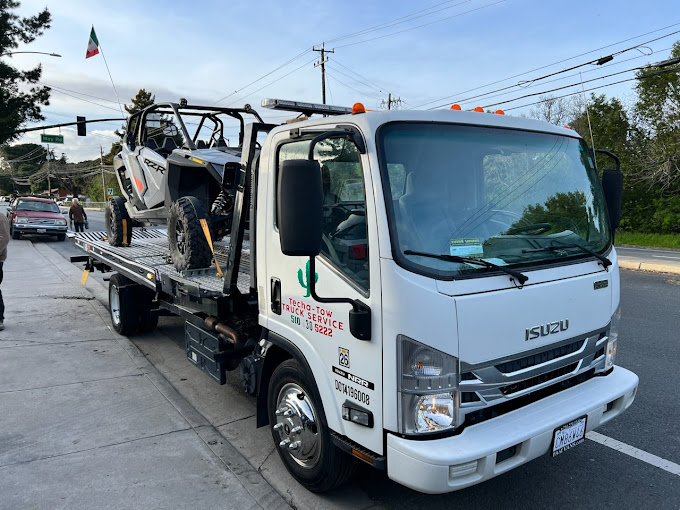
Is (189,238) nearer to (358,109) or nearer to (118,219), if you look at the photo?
(358,109)

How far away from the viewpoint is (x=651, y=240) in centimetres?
2312

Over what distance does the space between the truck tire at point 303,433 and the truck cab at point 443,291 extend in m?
0.03

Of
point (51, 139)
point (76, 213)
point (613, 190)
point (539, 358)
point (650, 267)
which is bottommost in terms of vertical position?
point (650, 267)

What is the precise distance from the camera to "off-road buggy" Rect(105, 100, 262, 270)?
4910 mm

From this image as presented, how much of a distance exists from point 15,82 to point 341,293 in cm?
3196

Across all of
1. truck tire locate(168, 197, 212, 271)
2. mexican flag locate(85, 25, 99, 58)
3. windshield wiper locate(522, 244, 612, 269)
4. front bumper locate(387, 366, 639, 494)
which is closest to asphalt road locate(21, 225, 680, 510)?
front bumper locate(387, 366, 639, 494)

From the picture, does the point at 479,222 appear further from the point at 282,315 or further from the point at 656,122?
the point at 656,122

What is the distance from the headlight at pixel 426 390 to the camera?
8.08ft

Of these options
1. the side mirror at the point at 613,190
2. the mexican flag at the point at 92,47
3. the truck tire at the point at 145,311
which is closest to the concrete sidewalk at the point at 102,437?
the truck tire at the point at 145,311

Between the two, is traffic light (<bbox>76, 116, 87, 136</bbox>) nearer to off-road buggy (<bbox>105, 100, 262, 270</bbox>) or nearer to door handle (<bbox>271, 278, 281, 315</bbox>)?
off-road buggy (<bbox>105, 100, 262, 270</bbox>)

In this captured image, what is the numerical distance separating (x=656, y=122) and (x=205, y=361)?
2576cm

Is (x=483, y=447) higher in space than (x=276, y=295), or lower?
lower

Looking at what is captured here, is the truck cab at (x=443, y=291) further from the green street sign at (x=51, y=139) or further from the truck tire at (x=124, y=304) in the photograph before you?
the green street sign at (x=51, y=139)

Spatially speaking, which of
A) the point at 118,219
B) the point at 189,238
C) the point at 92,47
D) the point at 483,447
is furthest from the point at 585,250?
the point at 92,47
